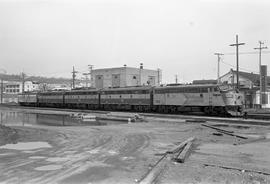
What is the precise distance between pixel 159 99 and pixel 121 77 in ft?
140

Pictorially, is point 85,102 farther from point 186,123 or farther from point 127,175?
point 127,175

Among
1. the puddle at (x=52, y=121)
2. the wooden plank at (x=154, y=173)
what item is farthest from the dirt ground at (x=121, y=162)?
the puddle at (x=52, y=121)

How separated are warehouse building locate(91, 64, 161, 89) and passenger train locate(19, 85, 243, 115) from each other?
24.9 metres

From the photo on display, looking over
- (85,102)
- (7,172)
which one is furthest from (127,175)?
(85,102)

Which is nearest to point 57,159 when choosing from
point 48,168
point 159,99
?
point 48,168

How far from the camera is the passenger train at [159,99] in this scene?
29312 mm

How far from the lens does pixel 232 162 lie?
31.2 ft

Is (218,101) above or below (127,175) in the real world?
above

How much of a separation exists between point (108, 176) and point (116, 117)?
71.5 feet

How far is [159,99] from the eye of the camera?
3578 centimetres

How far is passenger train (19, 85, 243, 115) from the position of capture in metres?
29.3

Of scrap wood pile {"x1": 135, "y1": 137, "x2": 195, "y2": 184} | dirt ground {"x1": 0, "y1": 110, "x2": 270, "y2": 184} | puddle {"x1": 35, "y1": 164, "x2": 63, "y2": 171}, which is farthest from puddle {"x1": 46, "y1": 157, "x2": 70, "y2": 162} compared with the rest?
scrap wood pile {"x1": 135, "y1": 137, "x2": 195, "y2": 184}

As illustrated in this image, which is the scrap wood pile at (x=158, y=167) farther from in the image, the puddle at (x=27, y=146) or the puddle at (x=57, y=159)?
the puddle at (x=27, y=146)

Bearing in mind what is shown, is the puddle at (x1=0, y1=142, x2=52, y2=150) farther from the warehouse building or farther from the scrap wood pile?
the warehouse building
